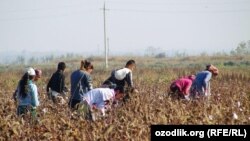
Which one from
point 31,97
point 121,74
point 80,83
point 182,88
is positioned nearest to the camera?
point 31,97

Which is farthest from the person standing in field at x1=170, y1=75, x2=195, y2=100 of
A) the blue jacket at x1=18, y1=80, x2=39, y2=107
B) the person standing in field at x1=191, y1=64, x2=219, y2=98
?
the blue jacket at x1=18, y1=80, x2=39, y2=107

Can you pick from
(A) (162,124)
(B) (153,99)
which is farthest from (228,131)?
(B) (153,99)

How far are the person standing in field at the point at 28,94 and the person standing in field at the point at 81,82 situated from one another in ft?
2.00

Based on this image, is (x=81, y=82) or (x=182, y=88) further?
(x=182, y=88)

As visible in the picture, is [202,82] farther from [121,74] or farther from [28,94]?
[28,94]

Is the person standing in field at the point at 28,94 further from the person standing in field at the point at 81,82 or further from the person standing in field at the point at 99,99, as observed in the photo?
the person standing in field at the point at 99,99

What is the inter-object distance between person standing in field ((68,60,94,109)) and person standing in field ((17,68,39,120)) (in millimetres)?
611

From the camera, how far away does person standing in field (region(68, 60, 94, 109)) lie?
29.0 ft

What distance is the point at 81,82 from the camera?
8.86 m

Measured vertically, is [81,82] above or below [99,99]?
above

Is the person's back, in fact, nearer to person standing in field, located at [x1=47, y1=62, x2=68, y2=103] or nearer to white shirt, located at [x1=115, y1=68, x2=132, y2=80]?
white shirt, located at [x1=115, y1=68, x2=132, y2=80]

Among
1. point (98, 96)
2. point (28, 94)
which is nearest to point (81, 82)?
point (98, 96)

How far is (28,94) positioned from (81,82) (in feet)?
2.88

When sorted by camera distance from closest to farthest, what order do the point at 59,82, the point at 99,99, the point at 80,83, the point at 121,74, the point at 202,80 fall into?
the point at 99,99 < the point at 80,83 < the point at 121,74 < the point at 202,80 < the point at 59,82
